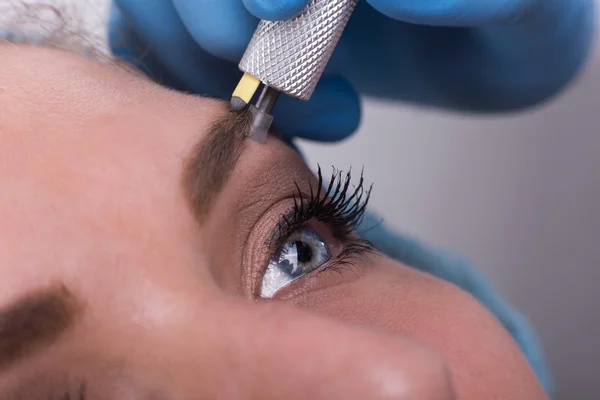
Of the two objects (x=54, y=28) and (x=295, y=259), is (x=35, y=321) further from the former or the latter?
(x=54, y=28)

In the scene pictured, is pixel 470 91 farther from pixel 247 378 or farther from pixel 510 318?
pixel 247 378

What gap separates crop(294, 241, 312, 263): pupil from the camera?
0.61 metres

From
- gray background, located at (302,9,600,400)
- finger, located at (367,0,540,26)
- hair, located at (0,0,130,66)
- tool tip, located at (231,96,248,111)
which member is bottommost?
gray background, located at (302,9,600,400)

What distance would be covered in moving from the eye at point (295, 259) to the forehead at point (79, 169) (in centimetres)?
16

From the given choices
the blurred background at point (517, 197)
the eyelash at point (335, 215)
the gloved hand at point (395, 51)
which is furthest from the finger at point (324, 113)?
the blurred background at point (517, 197)

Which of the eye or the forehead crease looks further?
the eye

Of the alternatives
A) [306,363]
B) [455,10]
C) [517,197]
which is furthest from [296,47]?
[517,197]

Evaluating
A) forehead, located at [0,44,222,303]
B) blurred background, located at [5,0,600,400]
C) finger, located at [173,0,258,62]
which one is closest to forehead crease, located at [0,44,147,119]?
forehead, located at [0,44,222,303]

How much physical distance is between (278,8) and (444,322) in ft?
1.05

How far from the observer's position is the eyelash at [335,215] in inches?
22.6

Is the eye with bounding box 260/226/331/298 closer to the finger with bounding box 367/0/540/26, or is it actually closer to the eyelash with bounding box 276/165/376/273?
the eyelash with bounding box 276/165/376/273

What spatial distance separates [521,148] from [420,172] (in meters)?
0.23

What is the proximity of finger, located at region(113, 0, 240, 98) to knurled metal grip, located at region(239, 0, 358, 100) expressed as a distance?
17 centimetres

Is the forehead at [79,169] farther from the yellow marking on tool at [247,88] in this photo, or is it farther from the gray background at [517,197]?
the gray background at [517,197]
